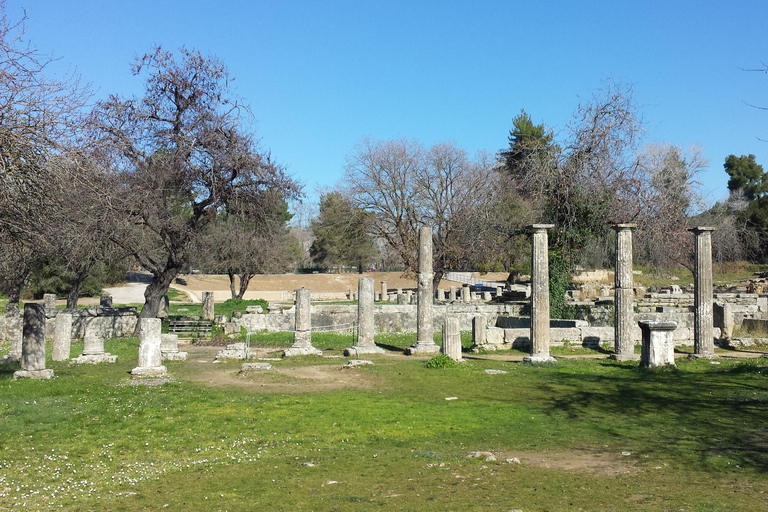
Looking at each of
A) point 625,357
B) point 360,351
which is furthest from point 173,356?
point 625,357

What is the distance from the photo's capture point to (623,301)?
765 inches

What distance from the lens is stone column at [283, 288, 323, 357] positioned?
20.5 metres

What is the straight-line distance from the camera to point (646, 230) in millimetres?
28047

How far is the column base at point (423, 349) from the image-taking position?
67.8 ft

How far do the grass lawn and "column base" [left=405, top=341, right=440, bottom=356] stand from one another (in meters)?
4.43

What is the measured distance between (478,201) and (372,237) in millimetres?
7173

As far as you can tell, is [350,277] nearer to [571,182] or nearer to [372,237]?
[372,237]

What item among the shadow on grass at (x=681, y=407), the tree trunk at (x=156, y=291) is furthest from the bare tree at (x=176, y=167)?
the shadow on grass at (x=681, y=407)

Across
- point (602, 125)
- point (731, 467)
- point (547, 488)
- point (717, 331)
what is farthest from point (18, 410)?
point (602, 125)

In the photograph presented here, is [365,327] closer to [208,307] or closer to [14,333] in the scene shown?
[14,333]

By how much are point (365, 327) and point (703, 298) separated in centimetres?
1035

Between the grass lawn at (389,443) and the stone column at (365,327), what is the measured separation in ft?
14.9

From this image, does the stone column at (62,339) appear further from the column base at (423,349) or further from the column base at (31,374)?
the column base at (423,349)

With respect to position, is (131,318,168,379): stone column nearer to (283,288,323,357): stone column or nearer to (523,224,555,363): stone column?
(283,288,323,357): stone column
